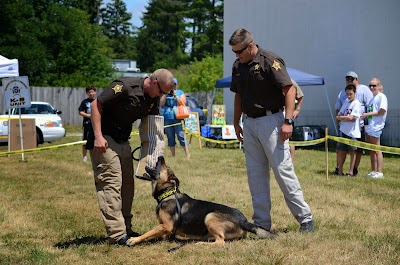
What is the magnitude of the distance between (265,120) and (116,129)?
4.77 feet

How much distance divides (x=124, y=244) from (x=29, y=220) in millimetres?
1993

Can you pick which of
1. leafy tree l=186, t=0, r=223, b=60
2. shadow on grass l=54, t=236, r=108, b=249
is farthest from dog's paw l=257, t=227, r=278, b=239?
leafy tree l=186, t=0, r=223, b=60

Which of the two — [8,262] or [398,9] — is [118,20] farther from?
[8,262]

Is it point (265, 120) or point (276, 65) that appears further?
point (265, 120)

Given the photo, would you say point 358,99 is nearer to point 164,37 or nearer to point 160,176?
point 160,176

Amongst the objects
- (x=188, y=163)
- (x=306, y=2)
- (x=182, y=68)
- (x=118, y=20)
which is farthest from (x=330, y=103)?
(x=118, y=20)

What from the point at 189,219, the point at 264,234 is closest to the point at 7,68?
the point at 189,219

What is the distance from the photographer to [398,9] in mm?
18438

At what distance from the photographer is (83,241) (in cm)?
630

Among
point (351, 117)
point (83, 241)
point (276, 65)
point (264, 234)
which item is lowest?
point (83, 241)

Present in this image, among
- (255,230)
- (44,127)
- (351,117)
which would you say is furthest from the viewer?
(44,127)

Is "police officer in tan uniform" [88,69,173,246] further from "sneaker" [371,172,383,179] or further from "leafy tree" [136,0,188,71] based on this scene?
"leafy tree" [136,0,188,71]

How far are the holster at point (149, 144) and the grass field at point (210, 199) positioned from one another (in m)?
0.75

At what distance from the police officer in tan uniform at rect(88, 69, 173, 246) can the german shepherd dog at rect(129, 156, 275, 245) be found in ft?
0.92
